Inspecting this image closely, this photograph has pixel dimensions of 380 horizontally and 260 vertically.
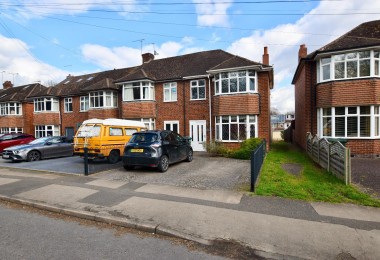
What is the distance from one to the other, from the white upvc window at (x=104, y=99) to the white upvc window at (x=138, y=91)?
5.75 ft

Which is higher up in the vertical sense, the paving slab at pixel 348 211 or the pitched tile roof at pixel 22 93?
the pitched tile roof at pixel 22 93

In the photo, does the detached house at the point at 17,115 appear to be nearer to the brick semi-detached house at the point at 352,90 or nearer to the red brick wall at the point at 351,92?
the brick semi-detached house at the point at 352,90

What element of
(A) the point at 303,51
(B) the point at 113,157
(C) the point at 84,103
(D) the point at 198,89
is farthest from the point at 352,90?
(C) the point at 84,103

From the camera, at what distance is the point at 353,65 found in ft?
39.8

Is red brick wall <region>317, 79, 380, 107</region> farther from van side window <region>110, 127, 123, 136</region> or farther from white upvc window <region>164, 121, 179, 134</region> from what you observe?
van side window <region>110, 127, 123, 136</region>

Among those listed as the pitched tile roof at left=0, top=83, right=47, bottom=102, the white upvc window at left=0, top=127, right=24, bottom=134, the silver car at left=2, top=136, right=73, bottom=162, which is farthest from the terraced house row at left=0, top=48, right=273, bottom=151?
the silver car at left=2, top=136, right=73, bottom=162

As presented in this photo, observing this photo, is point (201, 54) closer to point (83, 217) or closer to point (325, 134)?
point (325, 134)

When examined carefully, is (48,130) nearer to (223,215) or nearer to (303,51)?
(223,215)

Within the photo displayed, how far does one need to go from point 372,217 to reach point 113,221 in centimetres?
→ 503

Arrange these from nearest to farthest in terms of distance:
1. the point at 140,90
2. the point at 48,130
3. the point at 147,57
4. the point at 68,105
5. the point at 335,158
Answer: the point at 335,158, the point at 140,90, the point at 147,57, the point at 68,105, the point at 48,130

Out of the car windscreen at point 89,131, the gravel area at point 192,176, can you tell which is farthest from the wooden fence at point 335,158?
the car windscreen at point 89,131

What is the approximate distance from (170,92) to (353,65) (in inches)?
449

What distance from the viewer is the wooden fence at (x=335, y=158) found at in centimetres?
670

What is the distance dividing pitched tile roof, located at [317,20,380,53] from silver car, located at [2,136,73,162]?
622 inches
